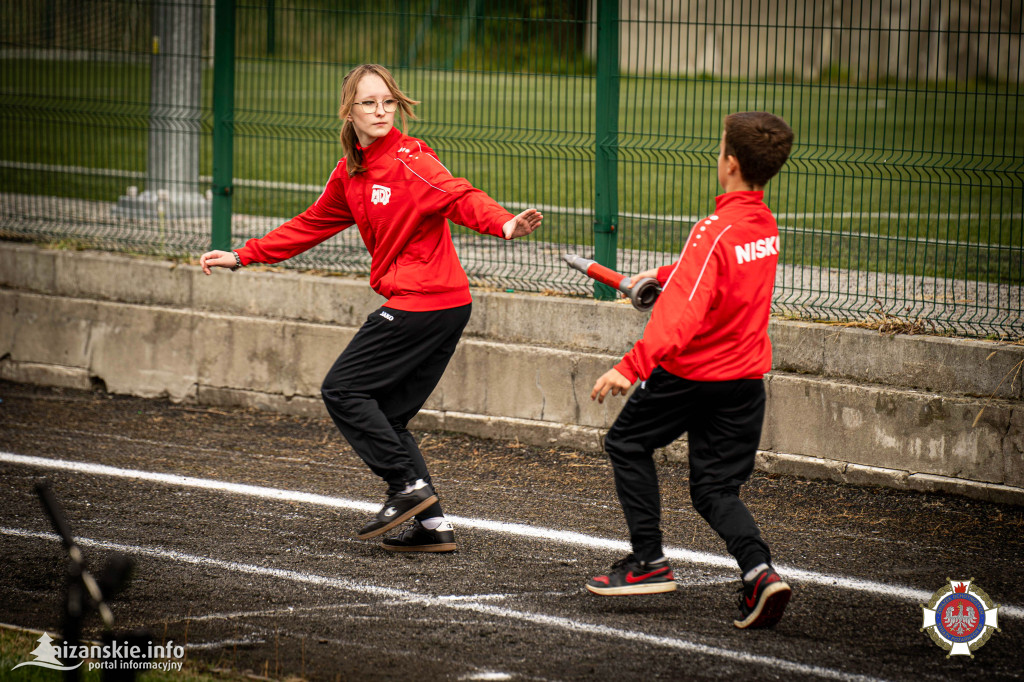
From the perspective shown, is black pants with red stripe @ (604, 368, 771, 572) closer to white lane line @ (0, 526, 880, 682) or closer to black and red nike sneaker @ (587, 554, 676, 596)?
black and red nike sneaker @ (587, 554, 676, 596)

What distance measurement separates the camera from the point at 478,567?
16.5 feet

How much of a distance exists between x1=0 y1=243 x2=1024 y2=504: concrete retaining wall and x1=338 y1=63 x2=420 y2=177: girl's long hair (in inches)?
90.6

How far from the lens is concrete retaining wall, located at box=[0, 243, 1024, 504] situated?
613 centimetres

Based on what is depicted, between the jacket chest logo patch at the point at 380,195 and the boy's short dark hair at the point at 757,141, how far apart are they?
1553 millimetres

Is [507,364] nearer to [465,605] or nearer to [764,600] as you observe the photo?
[465,605]

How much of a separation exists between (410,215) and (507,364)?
7.66 feet

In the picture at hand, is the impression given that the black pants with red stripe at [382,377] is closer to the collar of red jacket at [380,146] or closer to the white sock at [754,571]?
the collar of red jacket at [380,146]

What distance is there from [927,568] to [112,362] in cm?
574

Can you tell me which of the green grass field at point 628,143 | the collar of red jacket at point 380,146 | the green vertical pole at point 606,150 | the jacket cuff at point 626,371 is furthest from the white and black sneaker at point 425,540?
the green grass field at point 628,143

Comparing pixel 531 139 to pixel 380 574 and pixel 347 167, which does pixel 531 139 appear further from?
pixel 380 574

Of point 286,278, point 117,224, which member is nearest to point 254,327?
point 286,278

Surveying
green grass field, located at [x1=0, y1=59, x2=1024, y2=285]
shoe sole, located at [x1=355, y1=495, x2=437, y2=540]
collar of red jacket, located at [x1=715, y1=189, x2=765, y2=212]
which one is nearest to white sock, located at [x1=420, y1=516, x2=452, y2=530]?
shoe sole, located at [x1=355, y1=495, x2=437, y2=540]

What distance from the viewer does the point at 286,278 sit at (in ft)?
25.9

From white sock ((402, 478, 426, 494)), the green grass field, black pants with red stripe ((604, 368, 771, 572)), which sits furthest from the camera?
the green grass field
